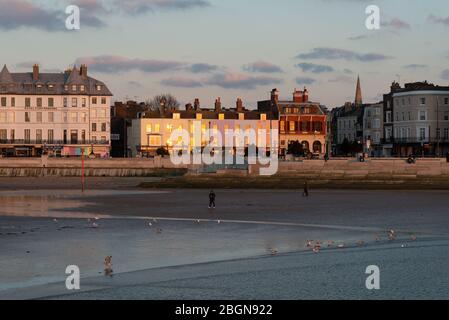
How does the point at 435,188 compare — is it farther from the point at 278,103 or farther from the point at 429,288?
the point at 278,103

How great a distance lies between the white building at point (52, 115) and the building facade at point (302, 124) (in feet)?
87.4

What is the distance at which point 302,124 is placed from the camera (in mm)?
126500

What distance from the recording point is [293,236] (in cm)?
3105

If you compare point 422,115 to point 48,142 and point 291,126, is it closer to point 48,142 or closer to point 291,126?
point 291,126

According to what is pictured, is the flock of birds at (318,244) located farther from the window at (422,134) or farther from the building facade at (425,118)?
the window at (422,134)

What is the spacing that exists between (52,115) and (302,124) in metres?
36.7

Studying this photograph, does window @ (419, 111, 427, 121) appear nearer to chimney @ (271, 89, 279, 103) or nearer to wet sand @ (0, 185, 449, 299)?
chimney @ (271, 89, 279, 103)

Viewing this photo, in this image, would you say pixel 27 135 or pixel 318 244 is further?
pixel 27 135

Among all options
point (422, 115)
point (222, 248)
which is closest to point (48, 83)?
point (422, 115)

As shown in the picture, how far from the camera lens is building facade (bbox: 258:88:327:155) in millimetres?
126188

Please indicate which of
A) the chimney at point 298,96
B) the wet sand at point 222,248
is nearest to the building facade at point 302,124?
the chimney at point 298,96
